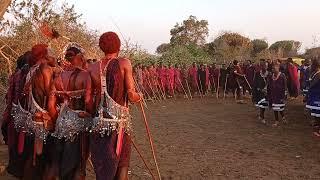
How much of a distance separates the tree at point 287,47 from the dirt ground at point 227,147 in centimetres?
2463

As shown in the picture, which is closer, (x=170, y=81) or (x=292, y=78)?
(x=292, y=78)

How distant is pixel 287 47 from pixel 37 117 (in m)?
41.6

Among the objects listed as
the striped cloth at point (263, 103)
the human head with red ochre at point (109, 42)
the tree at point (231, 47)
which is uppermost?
the tree at point (231, 47)

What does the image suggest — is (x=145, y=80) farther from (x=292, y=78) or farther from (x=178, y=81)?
(x=292, y=78)

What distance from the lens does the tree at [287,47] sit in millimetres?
41000

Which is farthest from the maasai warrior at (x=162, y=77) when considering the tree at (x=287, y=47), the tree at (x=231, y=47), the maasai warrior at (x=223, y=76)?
the tree at (x=287, y=47)

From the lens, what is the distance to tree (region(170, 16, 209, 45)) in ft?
143

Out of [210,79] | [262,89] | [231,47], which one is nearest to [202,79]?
[210,79]

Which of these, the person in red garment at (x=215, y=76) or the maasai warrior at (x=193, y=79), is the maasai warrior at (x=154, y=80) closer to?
the maasai warrior at (x=193, y=79)

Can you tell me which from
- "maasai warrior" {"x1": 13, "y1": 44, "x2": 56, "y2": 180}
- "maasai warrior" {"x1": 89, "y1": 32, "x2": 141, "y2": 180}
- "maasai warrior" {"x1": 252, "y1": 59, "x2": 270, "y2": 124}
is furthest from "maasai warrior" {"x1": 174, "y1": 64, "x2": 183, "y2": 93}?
"maasai warrior" {"x1": 89, "y1": 32, "x2": 141, "y2": 180}

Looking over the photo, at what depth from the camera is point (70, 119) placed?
20.5ft

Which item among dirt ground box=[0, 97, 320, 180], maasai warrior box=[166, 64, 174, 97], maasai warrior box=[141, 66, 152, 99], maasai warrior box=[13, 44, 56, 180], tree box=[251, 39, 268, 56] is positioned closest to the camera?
maasai warrior box=[13, 44, 56, 180]

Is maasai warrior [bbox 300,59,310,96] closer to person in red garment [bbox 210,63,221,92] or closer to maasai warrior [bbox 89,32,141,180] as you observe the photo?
person in red garment [bbox 210,63,221,92]

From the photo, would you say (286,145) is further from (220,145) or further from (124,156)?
(124,156)
